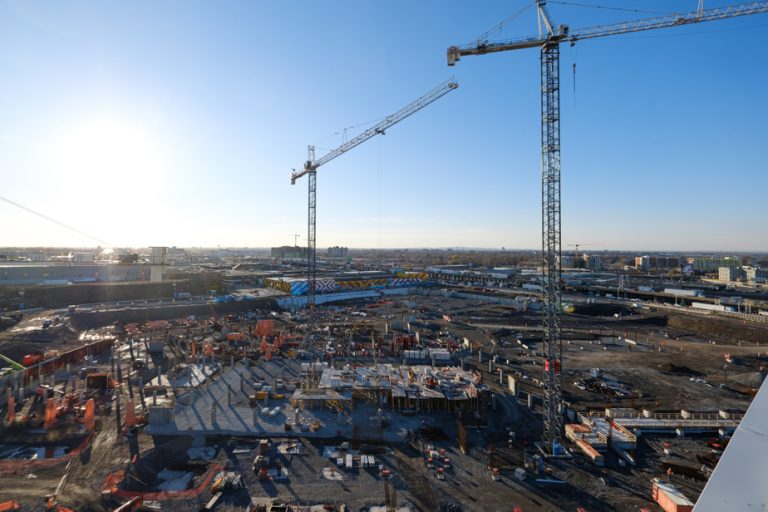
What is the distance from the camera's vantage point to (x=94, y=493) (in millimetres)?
11586

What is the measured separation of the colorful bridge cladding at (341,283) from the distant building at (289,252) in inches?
3119

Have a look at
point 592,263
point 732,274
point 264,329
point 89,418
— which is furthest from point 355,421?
point 592,263

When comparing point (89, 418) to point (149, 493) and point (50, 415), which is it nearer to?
point (50, 415)

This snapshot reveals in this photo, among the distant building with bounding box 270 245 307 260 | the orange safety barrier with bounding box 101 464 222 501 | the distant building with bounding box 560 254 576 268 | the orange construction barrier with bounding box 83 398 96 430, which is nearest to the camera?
the orange safety barrier with bounding box 101 464 222 501

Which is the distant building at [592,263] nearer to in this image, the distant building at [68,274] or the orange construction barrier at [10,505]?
the distant building at [68,274]

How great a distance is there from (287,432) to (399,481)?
205 inches

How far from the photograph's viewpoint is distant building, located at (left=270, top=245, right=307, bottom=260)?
140 metres

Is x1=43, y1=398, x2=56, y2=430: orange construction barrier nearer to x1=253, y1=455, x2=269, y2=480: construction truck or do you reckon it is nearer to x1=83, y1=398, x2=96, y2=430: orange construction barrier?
x1=83, y1=398, x2=96, y2=430: orange construction barrier

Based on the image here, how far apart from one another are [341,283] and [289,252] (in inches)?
3947

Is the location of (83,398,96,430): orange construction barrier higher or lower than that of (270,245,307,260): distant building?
lower

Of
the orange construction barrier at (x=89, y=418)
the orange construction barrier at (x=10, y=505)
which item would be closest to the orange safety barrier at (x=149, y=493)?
the orange construction barrier at (x=10, y=505)

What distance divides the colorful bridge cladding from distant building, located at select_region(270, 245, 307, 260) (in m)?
79.2

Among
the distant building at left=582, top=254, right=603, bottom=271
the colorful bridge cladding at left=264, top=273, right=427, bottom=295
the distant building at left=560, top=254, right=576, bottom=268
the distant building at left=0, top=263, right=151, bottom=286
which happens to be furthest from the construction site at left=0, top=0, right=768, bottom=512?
the distant building at left=560, top=254, right=576, bottom=268

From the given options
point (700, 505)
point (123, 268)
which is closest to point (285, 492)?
point (700, 505)
